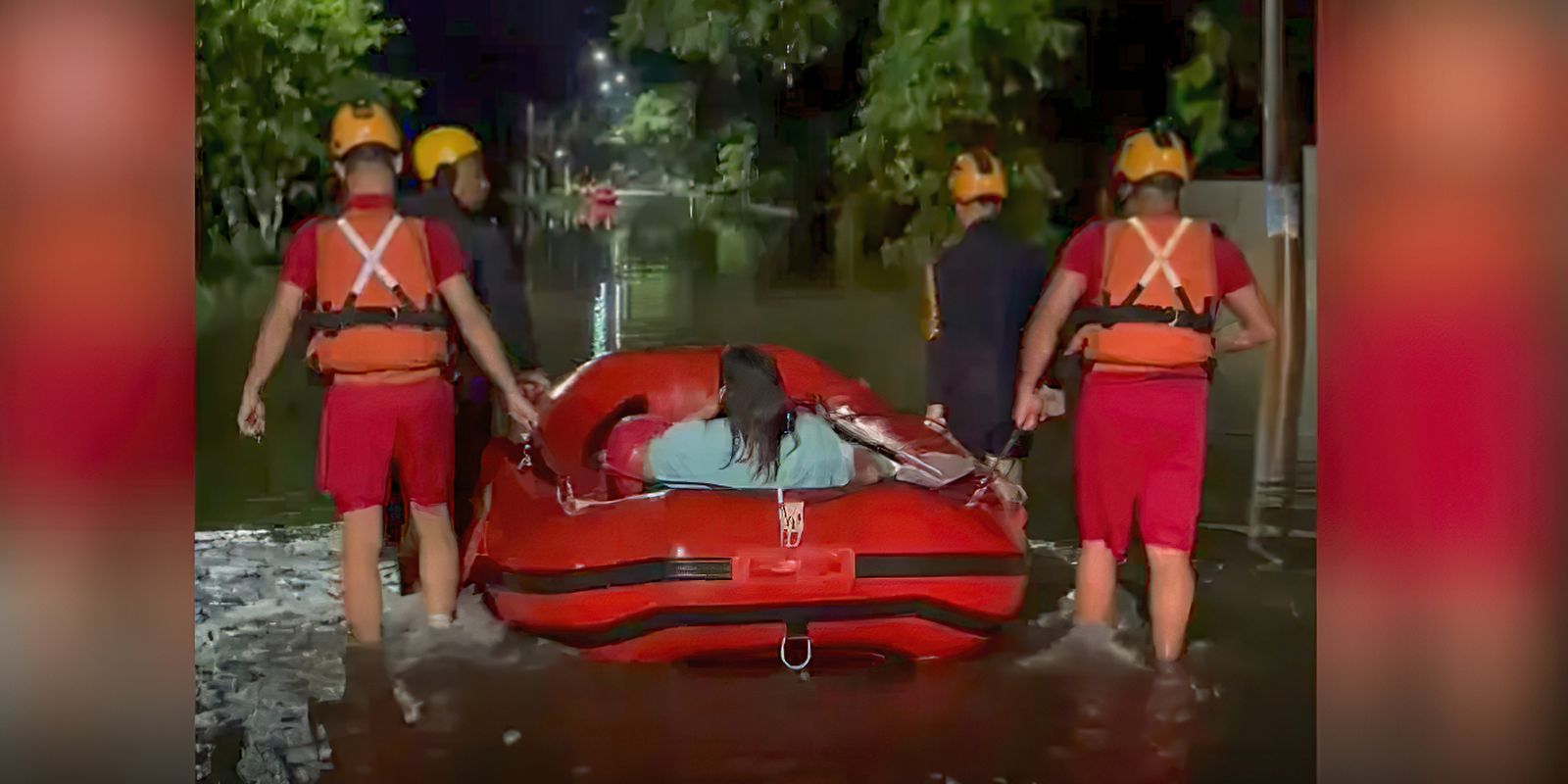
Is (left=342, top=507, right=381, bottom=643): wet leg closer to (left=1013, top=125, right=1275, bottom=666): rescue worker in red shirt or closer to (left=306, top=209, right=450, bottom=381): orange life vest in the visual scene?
(left=306, top=209, right=450, bottom=381): orange life vest

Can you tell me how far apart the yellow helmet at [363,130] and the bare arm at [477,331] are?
1.35 feet

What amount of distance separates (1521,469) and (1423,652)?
0.46 m

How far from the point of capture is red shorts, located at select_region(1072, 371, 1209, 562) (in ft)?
16.7

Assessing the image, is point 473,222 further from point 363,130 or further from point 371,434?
point 371,434

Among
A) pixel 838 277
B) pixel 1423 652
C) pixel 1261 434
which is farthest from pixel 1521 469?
pixel 838 277

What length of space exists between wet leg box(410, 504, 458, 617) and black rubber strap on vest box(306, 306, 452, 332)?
61cm

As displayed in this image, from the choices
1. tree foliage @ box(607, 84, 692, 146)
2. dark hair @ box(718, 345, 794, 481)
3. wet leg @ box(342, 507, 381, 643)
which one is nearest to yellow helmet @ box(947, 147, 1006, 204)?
dark hair @ box(718, 345, 794, 481)

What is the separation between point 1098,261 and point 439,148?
2032 millimetres

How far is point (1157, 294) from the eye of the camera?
5004mm

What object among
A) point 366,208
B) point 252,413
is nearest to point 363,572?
point 252,413

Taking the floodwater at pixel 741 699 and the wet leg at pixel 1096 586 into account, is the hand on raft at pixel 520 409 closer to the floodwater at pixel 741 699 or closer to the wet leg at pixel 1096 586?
the floodwater at pixel 741 699

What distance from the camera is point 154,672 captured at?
154 inches

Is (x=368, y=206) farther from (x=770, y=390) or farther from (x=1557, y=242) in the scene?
(x=1557, y=242)

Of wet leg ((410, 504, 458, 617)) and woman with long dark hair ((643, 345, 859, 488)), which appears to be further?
→ wet leg ((410, 504, 458, 617))
